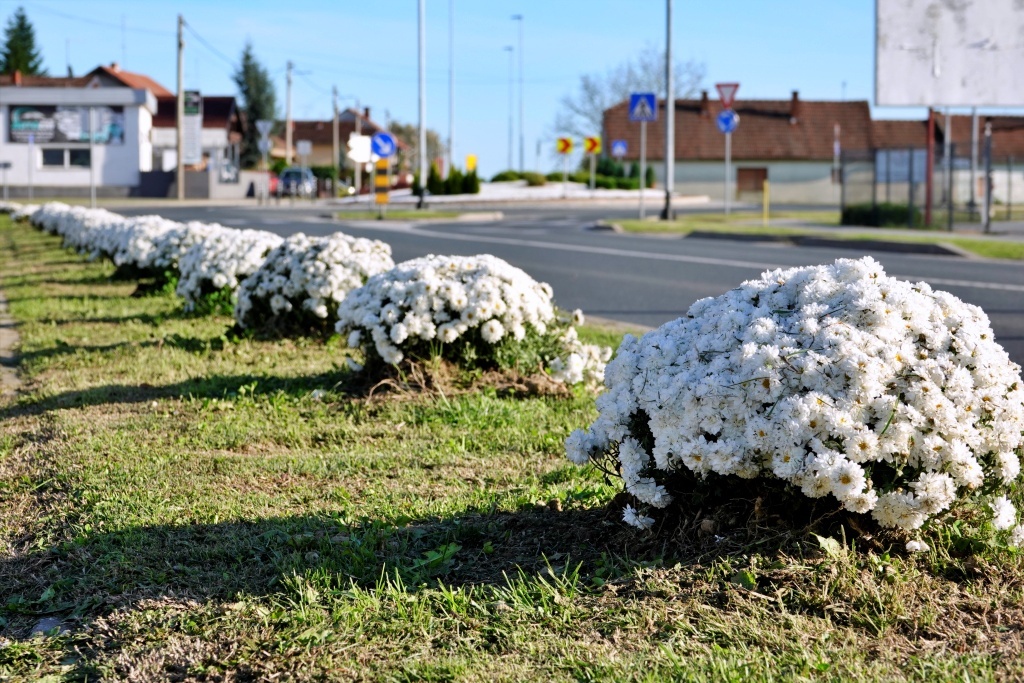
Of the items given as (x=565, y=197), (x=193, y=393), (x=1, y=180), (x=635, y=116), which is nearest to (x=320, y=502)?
(x=193, y=393)

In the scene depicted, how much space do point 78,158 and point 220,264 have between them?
61.0 m

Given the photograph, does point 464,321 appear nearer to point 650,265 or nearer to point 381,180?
point 650,265

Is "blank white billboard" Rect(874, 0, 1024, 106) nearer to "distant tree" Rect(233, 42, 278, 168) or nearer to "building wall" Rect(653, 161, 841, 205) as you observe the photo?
"building wall" Rect(653, 161, 841, 205)

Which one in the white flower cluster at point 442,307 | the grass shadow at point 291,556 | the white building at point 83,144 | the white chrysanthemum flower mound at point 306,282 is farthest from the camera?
the white building at point 83,144

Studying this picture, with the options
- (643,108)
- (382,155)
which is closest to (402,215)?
(382,155)

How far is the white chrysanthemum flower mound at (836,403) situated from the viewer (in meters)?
3.52

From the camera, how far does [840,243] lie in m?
23.2

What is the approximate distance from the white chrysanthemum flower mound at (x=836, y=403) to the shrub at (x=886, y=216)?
1076 inches

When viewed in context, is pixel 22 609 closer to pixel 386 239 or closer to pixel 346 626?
pixel 346 626

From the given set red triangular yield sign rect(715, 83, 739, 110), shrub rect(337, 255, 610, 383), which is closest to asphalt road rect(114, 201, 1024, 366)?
shrub rect(337, 255, 610, 383)

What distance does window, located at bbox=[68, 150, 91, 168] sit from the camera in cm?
6656

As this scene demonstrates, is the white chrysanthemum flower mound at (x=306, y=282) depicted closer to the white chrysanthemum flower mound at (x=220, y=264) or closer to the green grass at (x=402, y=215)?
the white chrysanthemum flower mound at (x=220, y=264)

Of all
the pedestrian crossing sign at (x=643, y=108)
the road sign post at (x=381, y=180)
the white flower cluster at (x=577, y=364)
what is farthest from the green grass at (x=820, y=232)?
the white flower cluster at (x=577, y=364)

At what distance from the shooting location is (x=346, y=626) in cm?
337
